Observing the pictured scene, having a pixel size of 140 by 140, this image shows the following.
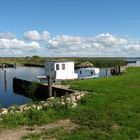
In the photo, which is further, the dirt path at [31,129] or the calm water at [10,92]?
the calm water at [10,92]

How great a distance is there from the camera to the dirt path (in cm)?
1247

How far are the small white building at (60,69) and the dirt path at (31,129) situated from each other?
32826 mm

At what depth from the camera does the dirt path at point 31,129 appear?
12.5 meters

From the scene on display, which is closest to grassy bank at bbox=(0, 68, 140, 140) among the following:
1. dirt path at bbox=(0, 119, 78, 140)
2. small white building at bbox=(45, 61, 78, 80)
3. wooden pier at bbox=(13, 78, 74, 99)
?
dirt path at bbox=(0, 119, 78, 140)

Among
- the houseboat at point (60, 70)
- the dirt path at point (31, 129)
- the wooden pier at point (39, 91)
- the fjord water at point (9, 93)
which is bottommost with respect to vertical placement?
the fjord water at point (9, 93)

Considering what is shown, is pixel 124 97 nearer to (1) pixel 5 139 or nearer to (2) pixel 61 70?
(1) pixel 5 139

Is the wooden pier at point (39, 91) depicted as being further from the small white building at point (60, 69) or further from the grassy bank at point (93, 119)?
the grassy bank at point (93, 119)

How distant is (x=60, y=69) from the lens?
160ft

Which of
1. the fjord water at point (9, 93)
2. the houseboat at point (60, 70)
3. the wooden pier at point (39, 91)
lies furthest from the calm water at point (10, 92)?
the houseboat at point (60, 70)

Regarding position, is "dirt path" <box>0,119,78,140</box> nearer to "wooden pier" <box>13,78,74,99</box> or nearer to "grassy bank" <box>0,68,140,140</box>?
"grassy bank" <box>0,68,140,140</box>

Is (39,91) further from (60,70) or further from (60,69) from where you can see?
(60,69)

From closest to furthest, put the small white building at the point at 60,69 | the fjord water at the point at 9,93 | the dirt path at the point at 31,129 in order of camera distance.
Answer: the dirt path at the point at 31,129
the fjord water at the point at 9,93
the small white building at the point at 60,69

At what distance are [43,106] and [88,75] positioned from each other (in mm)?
37440

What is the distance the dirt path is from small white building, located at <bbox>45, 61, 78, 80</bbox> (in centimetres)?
3283
